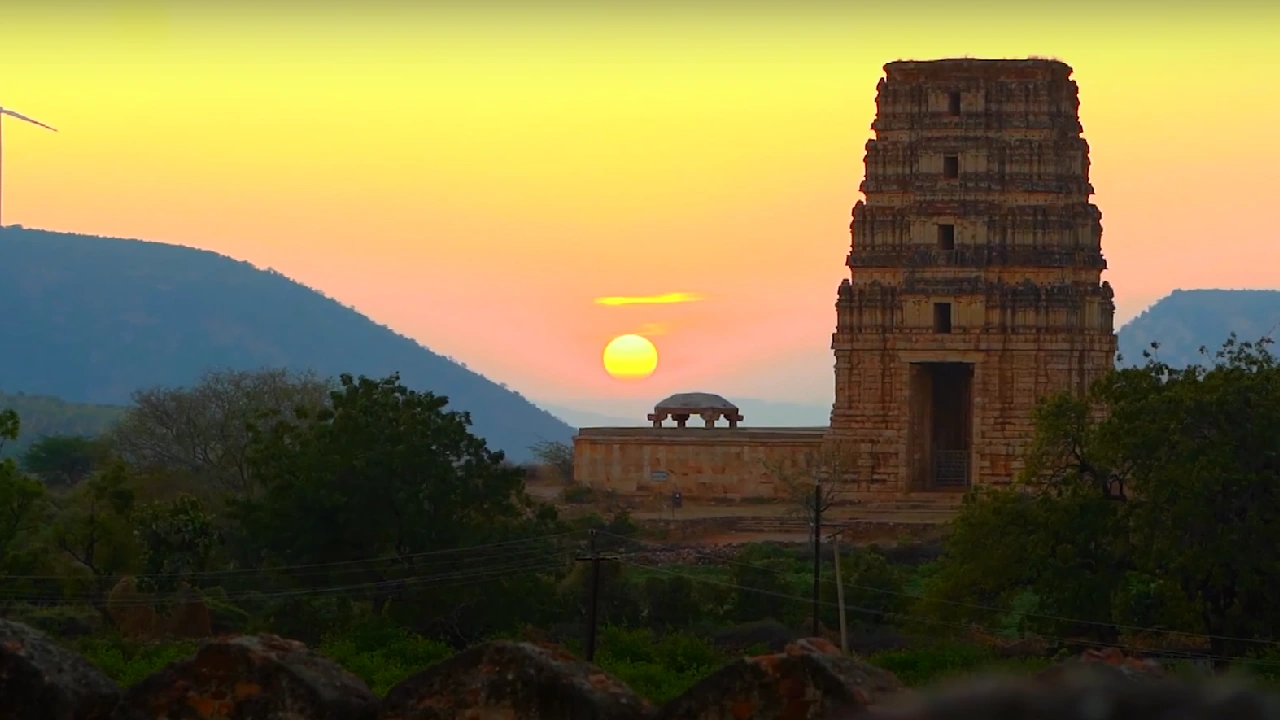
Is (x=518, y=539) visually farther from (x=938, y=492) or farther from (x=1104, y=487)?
(x=938, y=492)

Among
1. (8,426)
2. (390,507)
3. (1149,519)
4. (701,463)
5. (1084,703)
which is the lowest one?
(1084,703)

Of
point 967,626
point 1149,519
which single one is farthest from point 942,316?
point 1149,519

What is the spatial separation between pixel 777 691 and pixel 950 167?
1629 inches

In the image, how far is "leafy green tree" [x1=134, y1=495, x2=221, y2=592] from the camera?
1417 inches

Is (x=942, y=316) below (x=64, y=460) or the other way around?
the other way around

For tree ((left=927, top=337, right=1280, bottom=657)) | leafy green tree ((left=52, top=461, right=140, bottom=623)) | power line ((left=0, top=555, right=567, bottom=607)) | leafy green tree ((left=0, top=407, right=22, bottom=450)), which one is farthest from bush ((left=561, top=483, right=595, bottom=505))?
tree ((left=927, top=337, right=1280, bottom=657))

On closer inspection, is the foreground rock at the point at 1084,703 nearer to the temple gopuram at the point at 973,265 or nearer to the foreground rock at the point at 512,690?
the foreground rock at the point at 512,690

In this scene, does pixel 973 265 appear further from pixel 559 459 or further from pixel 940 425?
pixel 559 459

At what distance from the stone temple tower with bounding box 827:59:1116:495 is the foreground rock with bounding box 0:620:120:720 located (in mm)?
40159

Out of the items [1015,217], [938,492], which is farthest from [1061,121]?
[938,492]

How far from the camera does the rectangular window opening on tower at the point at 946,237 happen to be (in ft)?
178

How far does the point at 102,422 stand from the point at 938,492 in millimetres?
123148

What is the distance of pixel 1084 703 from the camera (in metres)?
3.29

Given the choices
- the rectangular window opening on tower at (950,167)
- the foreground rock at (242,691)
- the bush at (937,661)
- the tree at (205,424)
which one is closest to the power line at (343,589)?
the bush at (937,661)
